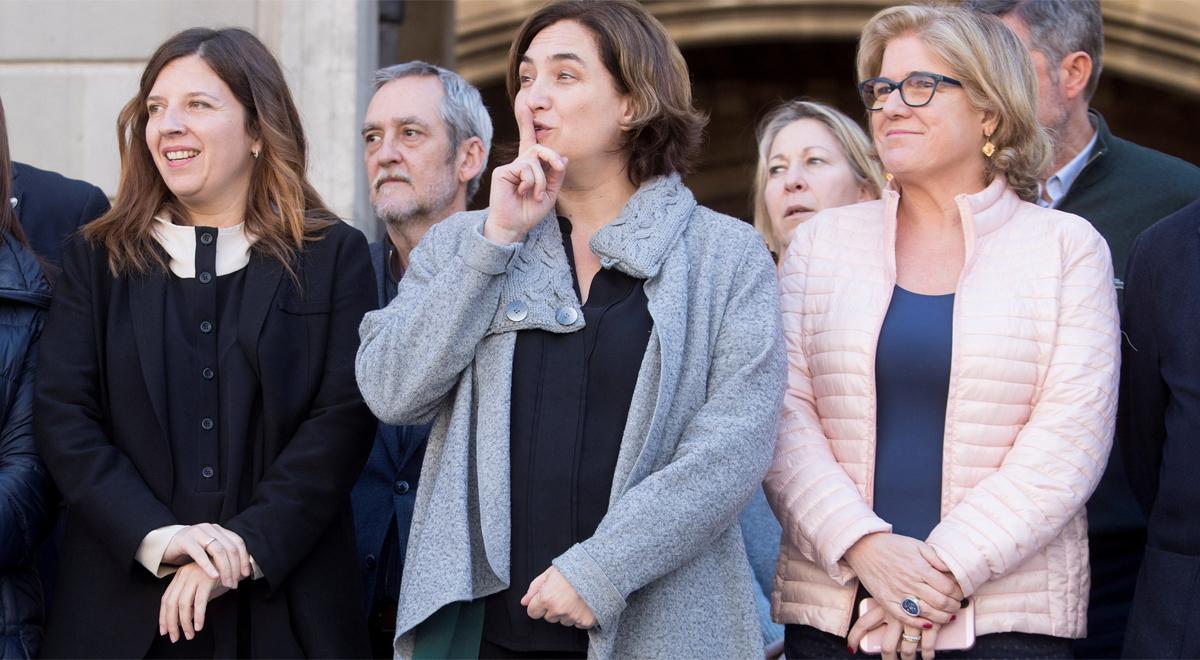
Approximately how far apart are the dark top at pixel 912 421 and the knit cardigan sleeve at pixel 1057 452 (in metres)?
0.07

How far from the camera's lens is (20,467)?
3.15 meters

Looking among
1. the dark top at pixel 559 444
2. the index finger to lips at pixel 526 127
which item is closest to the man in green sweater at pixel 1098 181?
the index finger to lips at pixel 526 127

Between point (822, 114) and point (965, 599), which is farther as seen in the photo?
point (822, 114)

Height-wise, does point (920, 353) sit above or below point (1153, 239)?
below

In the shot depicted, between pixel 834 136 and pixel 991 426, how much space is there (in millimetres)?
1630

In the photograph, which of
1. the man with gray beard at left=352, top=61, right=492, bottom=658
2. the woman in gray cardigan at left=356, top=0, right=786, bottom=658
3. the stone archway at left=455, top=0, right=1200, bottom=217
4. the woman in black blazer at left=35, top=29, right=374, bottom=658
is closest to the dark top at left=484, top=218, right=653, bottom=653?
the woman in gray cardigan at left=356, top=0, right=786, bottom=658

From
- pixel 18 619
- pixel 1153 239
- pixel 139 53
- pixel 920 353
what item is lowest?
pixel 18 619

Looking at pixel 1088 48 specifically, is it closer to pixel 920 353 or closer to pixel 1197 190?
pixel 1197 190

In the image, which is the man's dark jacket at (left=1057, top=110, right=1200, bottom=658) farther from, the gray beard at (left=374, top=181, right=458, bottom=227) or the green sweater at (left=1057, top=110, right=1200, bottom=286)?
the gray beard at (left=374, top=181, right=458, bottom=227)

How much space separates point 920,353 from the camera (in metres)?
2.97

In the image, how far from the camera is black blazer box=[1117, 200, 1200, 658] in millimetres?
2910

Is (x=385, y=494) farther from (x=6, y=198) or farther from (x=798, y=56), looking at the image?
(x=798, y=56)

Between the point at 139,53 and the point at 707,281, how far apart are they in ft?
10.4

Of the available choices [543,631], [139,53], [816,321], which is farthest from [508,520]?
[139,53]
